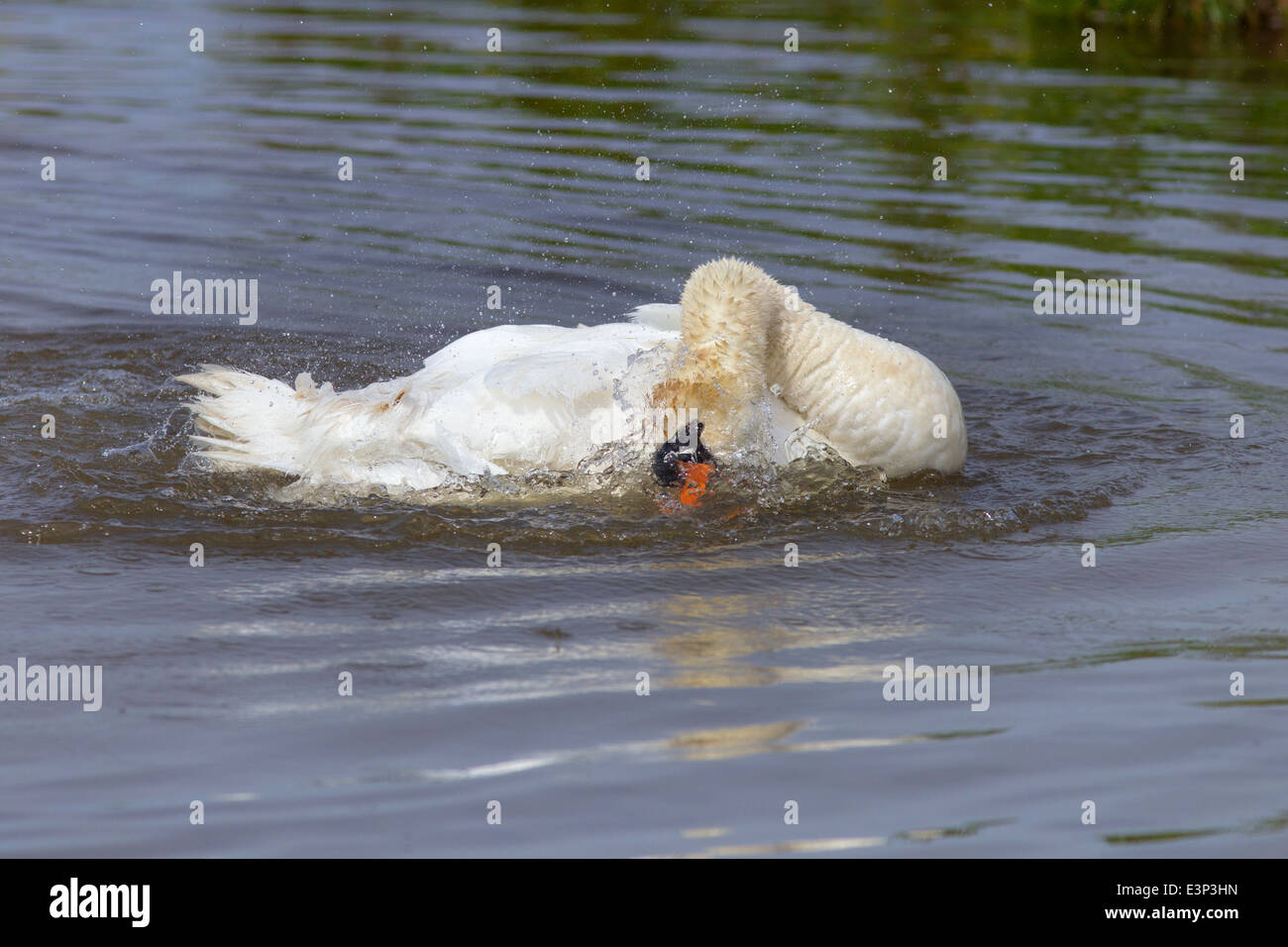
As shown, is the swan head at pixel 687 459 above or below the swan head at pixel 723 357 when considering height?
below

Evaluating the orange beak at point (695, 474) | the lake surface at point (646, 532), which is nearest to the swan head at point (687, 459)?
the orange beak at point (695, 474)

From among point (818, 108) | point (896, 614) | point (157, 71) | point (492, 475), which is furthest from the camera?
point (157, 71)

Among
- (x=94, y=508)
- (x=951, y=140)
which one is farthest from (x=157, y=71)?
(x=94, y=508)

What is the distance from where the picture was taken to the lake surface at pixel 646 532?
394cm

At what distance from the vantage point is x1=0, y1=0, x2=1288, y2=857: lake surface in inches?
155

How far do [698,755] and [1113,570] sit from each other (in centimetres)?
211

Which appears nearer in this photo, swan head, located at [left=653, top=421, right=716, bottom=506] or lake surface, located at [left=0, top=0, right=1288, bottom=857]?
lake surface, located at [left=0, top=0, right=1288, bottom=857]

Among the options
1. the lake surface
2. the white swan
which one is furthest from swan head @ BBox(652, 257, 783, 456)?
the lake surface

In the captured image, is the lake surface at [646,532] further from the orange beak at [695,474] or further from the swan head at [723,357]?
the swan head at [723,357]

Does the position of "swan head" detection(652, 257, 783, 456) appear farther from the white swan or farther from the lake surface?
the lake surface

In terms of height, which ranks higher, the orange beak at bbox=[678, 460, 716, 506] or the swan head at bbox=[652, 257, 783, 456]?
the swan head at bbox=[652, 257, 783, 456]

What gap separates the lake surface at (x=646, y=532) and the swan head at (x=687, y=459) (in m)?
0.20
